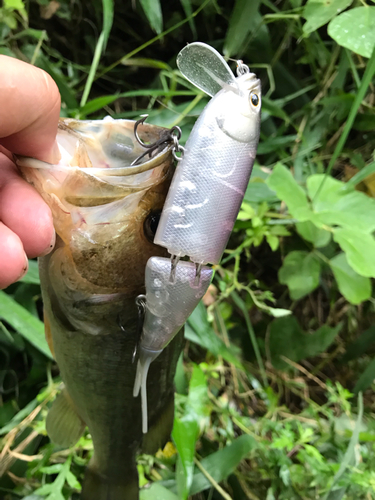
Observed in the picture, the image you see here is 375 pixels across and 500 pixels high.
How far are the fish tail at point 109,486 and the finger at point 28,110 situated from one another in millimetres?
922

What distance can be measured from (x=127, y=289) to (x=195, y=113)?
3.62 ft

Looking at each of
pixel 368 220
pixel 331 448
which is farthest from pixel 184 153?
pixel 331 448

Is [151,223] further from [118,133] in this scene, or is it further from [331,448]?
[331,448]

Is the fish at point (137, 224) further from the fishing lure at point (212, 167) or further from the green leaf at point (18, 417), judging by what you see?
the green leaf at point (18, 417)

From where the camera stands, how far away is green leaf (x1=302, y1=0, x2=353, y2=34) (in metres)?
1.26

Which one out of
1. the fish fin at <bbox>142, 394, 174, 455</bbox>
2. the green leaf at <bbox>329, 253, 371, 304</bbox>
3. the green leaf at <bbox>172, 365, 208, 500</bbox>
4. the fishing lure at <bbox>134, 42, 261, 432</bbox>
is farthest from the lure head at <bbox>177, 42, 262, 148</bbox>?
the green leaf at <bbox>329, 253, 371, 304</bbox>

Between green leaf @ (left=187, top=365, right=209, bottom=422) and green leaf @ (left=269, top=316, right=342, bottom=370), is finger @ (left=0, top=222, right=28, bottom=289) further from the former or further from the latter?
green leaf @ (left=269, top=316, right=342, bottom=370)

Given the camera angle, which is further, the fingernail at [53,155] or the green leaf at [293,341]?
the green leaf at [293,341]

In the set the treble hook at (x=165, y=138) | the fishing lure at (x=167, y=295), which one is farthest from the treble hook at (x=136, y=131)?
the fishing lure at (x=167, y=295)

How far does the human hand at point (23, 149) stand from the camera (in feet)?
1.64

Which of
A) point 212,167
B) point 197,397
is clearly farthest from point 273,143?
point 212,167

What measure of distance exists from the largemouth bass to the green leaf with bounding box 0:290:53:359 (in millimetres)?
327

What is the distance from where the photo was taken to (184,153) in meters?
0.55

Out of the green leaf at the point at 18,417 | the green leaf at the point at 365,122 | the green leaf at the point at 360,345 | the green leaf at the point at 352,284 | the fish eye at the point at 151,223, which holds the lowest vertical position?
the green leaf at the point at 18,417
